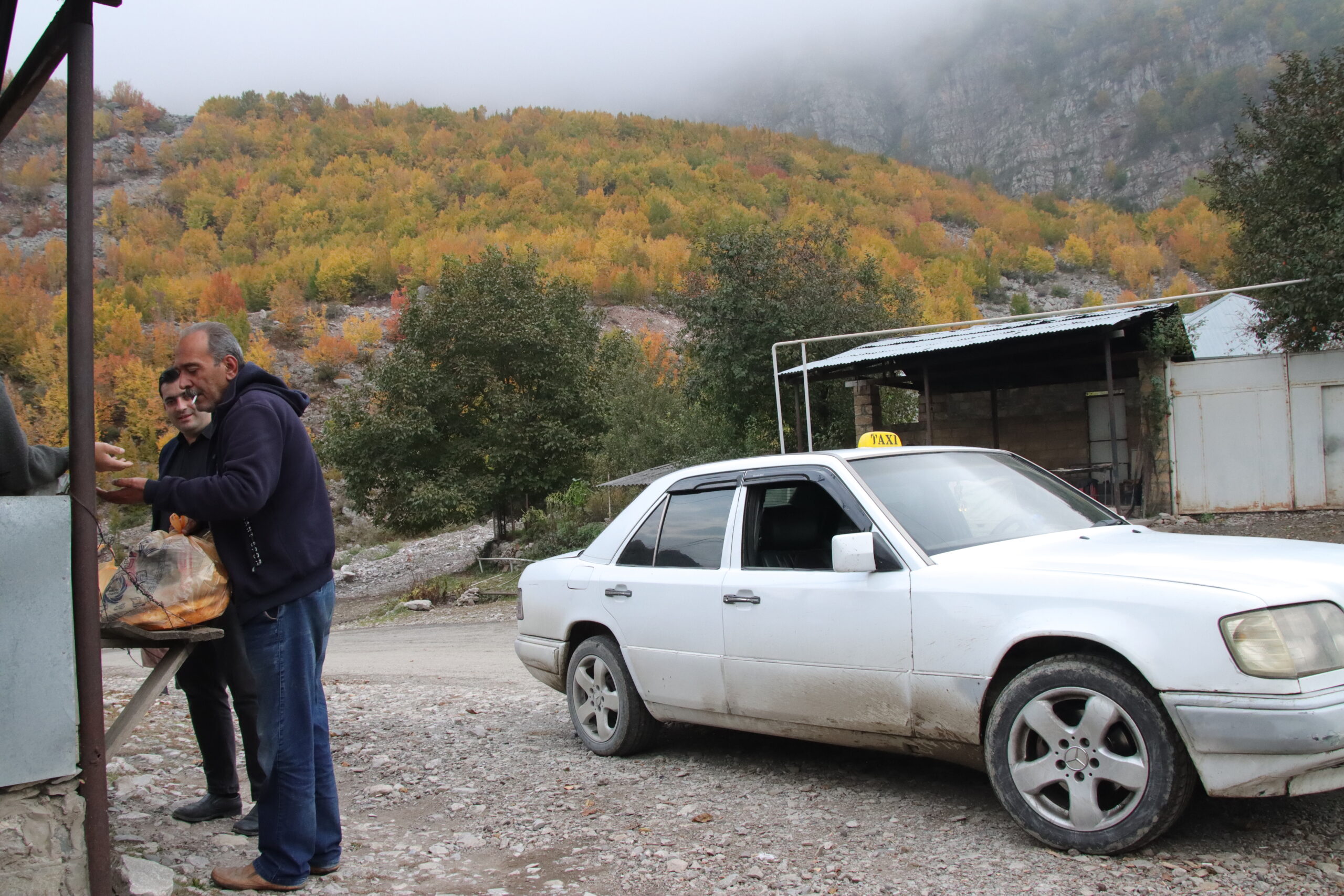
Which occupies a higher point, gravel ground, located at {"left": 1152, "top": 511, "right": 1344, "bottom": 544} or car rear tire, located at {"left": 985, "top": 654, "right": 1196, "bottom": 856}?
car rear tire, located at {"left": 985, "top": 654, "right": 1196, "bottom": 856}

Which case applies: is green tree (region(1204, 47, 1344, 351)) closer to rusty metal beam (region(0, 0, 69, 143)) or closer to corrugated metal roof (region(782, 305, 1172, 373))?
corrugated metal roof (region(782, 305, 1172, 373))

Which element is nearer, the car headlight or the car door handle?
the car headlight

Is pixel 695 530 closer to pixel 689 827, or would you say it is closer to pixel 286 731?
pixel 689 827

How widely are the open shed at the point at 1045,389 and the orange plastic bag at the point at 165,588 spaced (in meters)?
14.6

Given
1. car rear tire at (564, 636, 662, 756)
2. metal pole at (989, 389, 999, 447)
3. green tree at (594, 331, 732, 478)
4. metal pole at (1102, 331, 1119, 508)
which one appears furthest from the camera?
green tree at (594, 331, 732, 478)

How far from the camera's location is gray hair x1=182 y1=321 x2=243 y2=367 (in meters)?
3.60

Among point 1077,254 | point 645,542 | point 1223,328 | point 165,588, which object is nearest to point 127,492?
point 165,588

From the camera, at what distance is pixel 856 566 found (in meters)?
4.01

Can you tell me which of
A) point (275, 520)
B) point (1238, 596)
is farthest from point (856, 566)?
point (275, 520)

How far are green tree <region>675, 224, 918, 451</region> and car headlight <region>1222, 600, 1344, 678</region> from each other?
75.7 ft

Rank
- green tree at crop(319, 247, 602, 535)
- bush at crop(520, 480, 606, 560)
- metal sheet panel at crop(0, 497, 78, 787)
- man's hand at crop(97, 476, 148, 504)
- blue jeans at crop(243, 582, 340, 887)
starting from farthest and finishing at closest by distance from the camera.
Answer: bush at crop(520, 480, 606, 560) < green tree at crop(319, 247, 602, 535) < blue jeans at crop(243, 582, 340, 887) < man's hand at crop(97, 476, 148, 504) < metal sheet panel at crop(0, 497, 78, 787)

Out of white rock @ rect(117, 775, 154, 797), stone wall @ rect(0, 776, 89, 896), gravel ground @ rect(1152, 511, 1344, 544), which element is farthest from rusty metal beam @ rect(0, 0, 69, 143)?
gravel ground @ rect(1152, 511, 1344, 544)

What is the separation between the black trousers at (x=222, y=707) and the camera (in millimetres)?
3900

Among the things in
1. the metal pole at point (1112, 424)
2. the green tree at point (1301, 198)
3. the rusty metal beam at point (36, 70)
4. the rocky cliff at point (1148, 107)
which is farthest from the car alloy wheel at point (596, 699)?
the rocky cliff at point (1148, 107)
